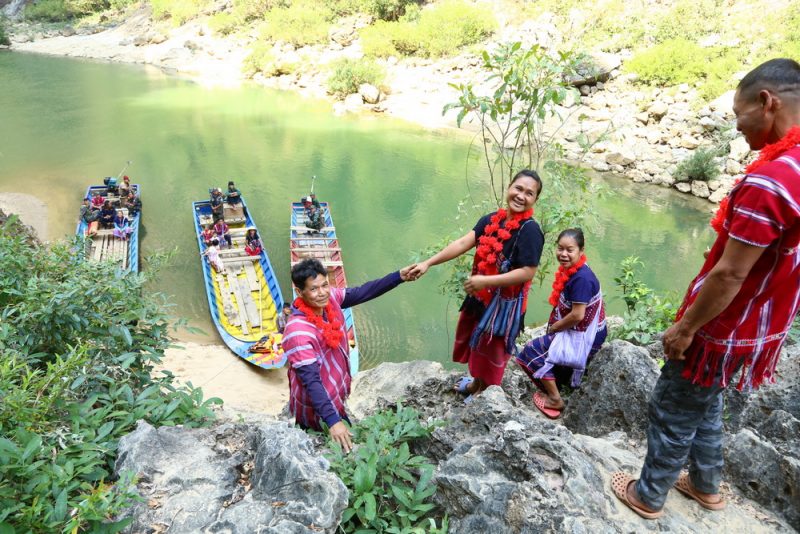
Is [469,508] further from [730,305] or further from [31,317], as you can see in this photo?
[31,317]

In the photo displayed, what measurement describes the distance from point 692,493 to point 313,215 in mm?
9325

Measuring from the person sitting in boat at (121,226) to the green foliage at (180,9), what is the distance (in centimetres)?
3116

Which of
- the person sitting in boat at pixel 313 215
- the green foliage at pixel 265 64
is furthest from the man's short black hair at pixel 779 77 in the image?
the green foliage at pixel 265 64

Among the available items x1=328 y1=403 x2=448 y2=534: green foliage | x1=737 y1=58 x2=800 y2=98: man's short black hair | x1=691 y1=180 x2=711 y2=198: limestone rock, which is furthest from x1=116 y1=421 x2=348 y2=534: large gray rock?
x1=691 y1=180 x2=711 y2=198: limestone rock

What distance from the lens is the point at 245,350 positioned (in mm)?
7309

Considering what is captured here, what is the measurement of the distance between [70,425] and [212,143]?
17.6 m

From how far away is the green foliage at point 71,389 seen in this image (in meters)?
1.42

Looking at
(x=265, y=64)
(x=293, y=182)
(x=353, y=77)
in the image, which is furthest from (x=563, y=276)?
(x=265, y=64)

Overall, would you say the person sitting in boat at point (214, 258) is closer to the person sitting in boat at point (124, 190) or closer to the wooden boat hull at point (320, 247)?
the wooden boat hull at point (320, 247)

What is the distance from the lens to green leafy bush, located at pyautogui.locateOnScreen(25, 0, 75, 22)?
1598 inches

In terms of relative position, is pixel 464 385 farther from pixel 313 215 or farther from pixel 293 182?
pixel 293 182

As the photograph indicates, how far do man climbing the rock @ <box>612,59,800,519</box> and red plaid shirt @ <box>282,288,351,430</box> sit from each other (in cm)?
137

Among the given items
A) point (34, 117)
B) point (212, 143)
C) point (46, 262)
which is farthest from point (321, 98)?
point (46, 262)

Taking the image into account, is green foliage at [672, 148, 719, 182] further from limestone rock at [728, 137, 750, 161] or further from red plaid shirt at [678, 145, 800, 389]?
red plaid shirt at [678, 145, 800, 389]
